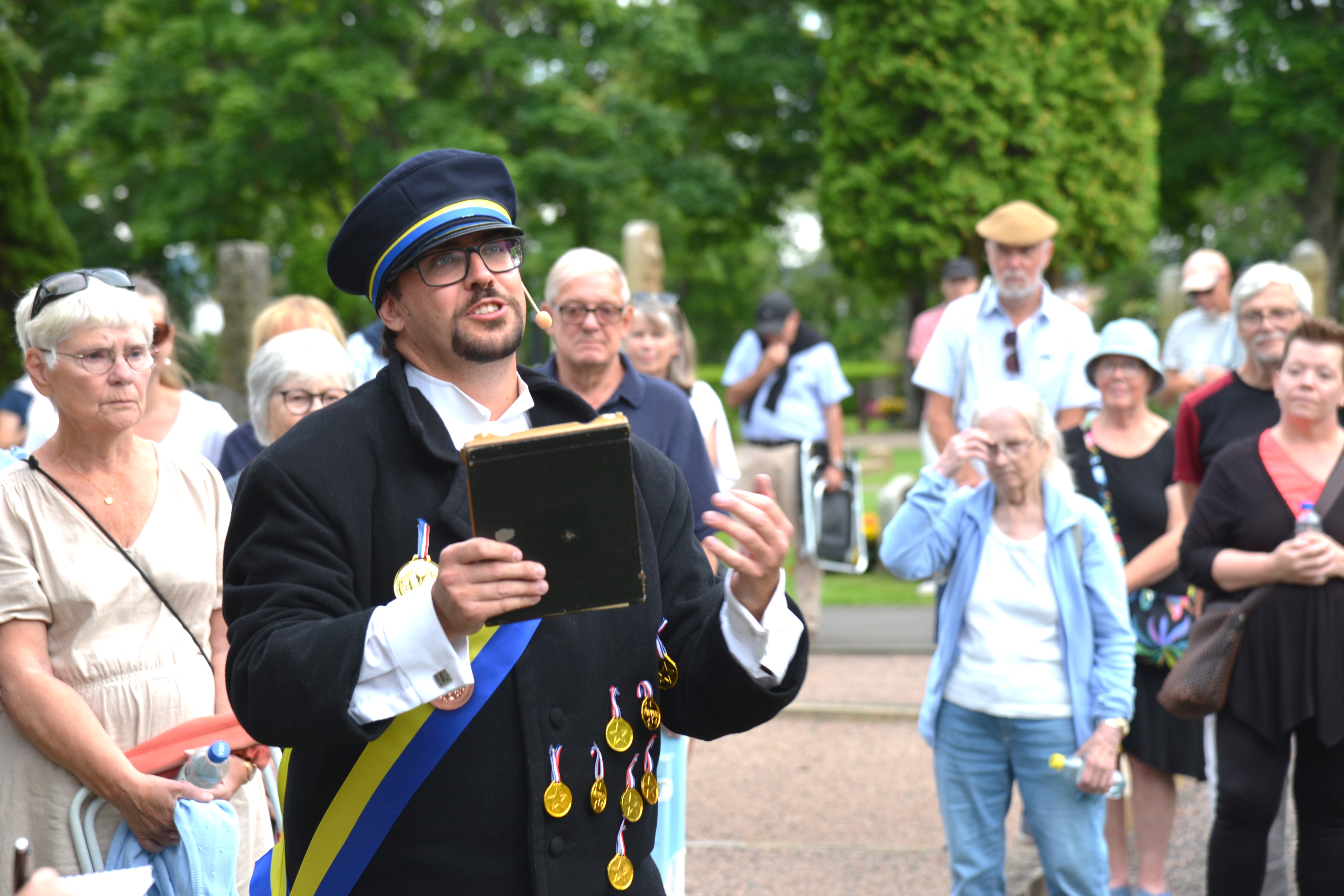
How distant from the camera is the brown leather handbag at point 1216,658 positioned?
14.3ft

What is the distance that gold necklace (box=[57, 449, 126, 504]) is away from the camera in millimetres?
3258

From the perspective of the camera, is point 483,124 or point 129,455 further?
point 483,124

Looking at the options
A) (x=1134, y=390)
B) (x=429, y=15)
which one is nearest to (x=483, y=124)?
(x=429, y=15)

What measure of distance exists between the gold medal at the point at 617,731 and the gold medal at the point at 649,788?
90mm

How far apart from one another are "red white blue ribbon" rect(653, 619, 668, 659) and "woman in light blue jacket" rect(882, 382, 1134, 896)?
2236mm

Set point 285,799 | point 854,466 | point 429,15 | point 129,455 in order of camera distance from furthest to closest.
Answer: point 429,15 < point 854,466 < point 129,455 < point 285,799

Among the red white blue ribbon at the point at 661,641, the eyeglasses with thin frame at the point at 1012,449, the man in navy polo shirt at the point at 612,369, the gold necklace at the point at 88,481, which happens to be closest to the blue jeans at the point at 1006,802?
the eyeglasses with thin frame at the point at 1012,449

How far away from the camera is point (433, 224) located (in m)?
2.14

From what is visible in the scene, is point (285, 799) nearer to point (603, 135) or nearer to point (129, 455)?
point (129, 455)

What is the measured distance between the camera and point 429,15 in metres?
23.1

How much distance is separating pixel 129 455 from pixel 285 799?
1471 mm

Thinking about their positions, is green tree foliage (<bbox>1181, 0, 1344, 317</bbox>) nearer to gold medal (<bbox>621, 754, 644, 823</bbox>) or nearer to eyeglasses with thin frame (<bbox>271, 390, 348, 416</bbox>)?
eyeglasses with thin frame (<bbox>271, 390, 348, 416</bbox>)

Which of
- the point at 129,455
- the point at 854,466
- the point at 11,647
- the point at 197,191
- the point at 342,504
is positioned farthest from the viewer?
the point at 197,191

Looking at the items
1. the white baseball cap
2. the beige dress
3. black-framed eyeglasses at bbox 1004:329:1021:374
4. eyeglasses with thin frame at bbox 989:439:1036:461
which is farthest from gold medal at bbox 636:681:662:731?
the white baseball cap
